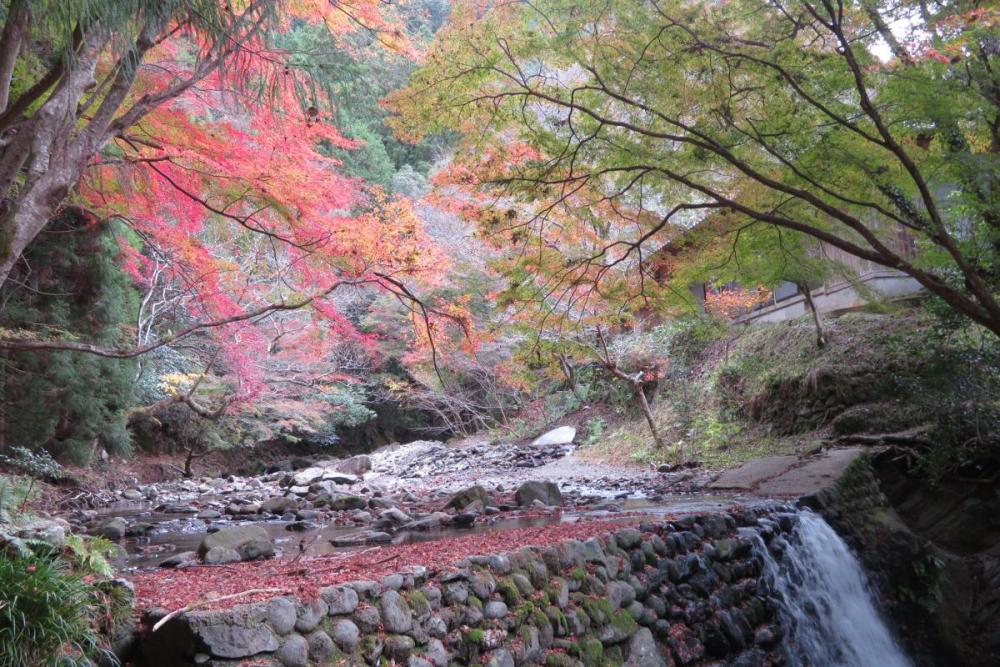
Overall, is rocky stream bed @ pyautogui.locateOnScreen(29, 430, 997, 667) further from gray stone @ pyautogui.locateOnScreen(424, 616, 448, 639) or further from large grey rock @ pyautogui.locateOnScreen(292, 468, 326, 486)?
large grey rock @ pyautogui.locateOnScreen(292, 468, 326, 486)

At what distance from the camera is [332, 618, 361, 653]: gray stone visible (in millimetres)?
2588

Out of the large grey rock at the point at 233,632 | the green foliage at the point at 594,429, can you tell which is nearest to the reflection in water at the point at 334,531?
the large grey rock at the point at 233,632

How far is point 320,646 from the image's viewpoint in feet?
8.25

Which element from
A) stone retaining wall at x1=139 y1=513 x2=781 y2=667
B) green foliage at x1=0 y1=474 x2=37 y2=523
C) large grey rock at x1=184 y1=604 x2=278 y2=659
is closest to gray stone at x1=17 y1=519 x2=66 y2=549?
stone retaining wall at x1=139 y1=513 x2=781 y2=667

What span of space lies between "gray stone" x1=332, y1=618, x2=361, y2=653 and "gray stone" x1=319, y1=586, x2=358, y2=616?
0.04 metres

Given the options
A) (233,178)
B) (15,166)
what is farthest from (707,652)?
(233,178)

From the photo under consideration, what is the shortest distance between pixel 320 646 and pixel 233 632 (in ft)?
1.12

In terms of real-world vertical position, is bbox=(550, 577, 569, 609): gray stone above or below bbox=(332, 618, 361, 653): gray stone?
below

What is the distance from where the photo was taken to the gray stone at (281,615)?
2.45m

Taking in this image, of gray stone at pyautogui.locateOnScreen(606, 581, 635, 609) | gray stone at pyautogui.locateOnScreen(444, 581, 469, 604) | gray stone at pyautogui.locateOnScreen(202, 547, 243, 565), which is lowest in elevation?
gray stone at pyautogui.locateOnScreen(606, 581, 635, 609)

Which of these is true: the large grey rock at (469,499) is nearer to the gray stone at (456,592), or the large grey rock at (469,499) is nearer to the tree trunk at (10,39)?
the gray stone at (456,592)

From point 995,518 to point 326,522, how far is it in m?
7.72

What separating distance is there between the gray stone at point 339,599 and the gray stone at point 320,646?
11 cm

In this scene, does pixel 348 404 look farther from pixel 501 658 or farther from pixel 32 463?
pixel 501 658
